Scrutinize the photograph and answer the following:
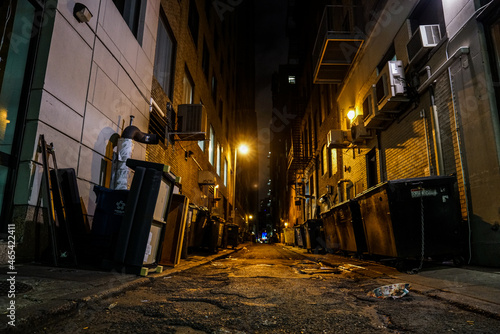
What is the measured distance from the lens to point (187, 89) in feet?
45.8

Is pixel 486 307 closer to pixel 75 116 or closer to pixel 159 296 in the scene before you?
pixel 159 296

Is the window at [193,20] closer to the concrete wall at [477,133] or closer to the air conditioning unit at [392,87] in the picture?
the air conditioning unit at [392,87]

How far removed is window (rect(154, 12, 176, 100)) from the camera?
10.3m

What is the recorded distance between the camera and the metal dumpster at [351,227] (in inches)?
329

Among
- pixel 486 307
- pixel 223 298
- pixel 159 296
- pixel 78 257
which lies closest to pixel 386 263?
pixel 486 307

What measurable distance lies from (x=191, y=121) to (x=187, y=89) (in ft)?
11.3

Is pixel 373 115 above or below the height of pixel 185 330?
above

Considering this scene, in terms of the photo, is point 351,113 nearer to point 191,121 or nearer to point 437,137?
point 437,137

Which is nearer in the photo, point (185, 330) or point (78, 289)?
point (185, 330)

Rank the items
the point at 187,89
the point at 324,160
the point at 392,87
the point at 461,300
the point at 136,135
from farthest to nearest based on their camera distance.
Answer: the point at 324,160 → the point at 187,89 → the point at 392,87 → the point at 136,135 → the point at 461,300

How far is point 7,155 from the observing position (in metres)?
4.16

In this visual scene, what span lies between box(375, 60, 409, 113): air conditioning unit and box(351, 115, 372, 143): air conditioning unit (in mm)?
2148

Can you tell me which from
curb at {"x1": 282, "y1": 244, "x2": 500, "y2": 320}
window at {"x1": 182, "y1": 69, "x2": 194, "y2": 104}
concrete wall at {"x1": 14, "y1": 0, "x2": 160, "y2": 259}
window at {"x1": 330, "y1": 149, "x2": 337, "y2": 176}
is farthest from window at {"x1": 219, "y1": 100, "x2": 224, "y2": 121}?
curb at {"x1": 282, "y1": 244, "x2": 500, "y2": 320}

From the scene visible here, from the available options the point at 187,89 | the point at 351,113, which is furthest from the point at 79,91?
the point at 351,113
